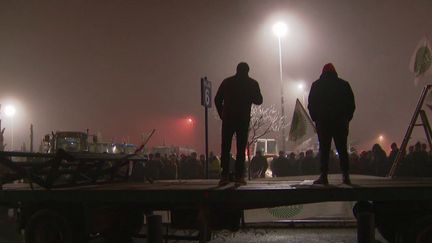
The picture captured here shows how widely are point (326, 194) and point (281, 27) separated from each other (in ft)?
68.9

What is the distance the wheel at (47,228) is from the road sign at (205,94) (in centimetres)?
472

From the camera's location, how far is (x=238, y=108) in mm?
7820

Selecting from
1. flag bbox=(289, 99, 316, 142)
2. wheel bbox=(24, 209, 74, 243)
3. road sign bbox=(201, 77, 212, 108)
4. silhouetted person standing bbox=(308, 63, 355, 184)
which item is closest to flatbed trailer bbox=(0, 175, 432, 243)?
wheel bbox=(24, 209, 74, 243)

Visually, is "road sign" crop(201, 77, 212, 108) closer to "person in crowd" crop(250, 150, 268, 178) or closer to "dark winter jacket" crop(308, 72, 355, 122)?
"dark winter jacket" crop(308, 72, 355, 122)

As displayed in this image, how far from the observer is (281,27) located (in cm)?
2630

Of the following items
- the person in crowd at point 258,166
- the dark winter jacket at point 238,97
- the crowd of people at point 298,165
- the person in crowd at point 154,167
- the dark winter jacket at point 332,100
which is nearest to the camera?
the dark winter jacket at point 332,100

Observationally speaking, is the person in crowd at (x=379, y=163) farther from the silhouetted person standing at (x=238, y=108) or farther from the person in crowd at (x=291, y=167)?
the silhouetted person standing at (x=238, y=108)

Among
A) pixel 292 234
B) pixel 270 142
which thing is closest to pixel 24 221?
pixel 292 234

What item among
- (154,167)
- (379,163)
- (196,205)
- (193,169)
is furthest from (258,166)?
(196,205)

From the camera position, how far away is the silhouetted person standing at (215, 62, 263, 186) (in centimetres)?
782

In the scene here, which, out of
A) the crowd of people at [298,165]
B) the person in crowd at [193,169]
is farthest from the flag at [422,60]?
the person in crowd at [193,169]

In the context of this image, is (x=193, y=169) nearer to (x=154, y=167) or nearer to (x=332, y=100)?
(x=154, y=167)

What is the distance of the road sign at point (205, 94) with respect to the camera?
11.4 meters

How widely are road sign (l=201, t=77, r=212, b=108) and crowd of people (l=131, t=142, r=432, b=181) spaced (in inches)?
131
